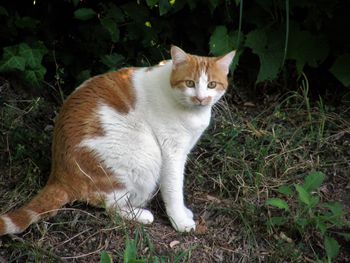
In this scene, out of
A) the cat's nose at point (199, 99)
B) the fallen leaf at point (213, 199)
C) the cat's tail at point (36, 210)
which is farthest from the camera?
the fallen leaf at point (213, 199)

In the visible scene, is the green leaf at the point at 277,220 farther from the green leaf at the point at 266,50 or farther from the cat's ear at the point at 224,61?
the green leaf at the point at 266,50

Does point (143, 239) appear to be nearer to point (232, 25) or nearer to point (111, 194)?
point (111, 194)

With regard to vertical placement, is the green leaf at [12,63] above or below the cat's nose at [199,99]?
below

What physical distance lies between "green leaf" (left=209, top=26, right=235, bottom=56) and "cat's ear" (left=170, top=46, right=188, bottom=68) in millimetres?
718

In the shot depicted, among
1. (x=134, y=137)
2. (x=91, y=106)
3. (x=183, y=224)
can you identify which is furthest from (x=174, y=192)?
(x=91, y=106)

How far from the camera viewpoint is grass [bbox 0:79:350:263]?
2869mm

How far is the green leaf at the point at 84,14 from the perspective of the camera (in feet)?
11.8

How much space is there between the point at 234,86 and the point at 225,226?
4.30ft

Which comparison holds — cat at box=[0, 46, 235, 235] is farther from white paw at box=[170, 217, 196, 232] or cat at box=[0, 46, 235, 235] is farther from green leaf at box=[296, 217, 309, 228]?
green leaf at box=[296, 217, 309, 228]

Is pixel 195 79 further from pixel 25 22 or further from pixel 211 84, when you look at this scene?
pixel 25 22

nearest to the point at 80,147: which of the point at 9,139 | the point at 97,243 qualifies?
the point at 97,243

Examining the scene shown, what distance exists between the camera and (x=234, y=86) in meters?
4.13

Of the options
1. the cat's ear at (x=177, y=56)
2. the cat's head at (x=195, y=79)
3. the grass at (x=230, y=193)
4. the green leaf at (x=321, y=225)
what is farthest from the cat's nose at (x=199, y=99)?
the green leaf at (x=321, y=225)

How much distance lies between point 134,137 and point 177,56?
1.55 feet
